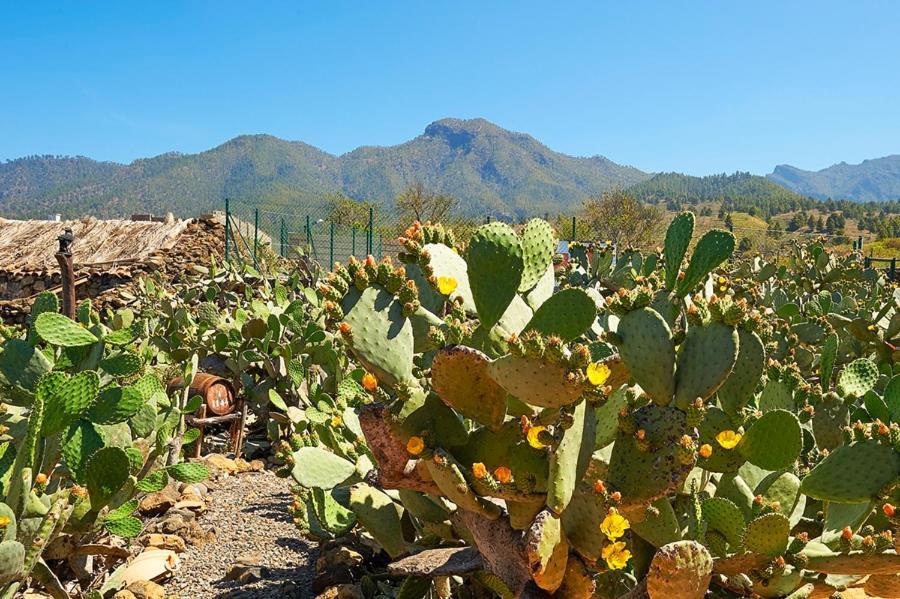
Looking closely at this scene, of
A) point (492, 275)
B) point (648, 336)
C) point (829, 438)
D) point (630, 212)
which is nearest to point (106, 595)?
point (492, 275)

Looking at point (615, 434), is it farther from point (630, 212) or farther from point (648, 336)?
point (630, 212)

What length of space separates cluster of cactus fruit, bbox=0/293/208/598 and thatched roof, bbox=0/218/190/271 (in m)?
11.1

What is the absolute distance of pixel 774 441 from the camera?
171 cm

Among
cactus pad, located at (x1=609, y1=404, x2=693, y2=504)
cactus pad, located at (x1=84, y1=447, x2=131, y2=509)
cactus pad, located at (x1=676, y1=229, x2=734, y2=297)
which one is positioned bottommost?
cactus pad, located at (x1=84, y1=447, x2=131, y2=509)

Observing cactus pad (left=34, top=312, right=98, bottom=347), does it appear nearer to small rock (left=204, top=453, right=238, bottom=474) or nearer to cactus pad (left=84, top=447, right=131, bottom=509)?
cactus pad (left=84, top=447, right=131, bottom=509)

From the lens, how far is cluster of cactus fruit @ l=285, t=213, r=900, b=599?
1.51 meters

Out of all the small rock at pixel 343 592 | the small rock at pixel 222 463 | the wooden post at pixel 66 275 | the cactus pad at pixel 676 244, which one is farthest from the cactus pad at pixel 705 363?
the wooden post at pixel 66 275

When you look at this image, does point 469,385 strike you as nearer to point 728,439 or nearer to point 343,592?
point 728,439

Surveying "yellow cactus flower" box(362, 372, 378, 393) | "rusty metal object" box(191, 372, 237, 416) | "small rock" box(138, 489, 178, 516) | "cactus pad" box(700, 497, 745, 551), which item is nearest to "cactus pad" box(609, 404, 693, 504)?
"cactus pad" box(700, 497, 745, 551)

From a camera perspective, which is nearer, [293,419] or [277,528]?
[277,528]

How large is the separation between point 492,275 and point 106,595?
216 cm

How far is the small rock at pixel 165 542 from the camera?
3.17 meters

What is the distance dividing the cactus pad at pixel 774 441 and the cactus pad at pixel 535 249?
67 centimetres

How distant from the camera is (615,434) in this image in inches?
68.1
